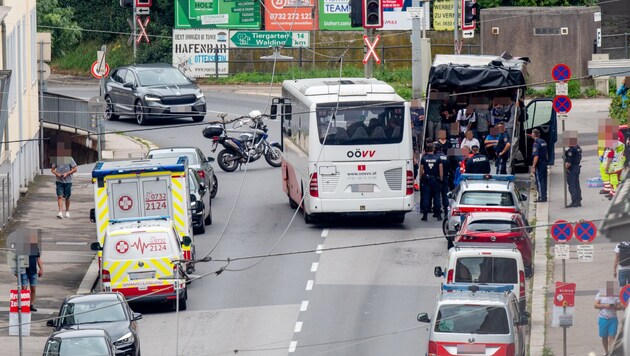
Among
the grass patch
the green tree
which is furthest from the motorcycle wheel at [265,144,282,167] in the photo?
the grass patch

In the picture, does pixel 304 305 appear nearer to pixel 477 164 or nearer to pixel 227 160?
pixel 477 164

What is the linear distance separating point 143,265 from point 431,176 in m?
8.00

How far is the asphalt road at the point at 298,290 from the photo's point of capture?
76.0 ft

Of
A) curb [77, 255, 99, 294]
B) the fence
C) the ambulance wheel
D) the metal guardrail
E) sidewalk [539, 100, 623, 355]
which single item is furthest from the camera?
the fence

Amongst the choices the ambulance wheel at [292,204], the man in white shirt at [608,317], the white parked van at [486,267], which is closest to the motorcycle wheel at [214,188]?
the ambulance wheel at [292,204]

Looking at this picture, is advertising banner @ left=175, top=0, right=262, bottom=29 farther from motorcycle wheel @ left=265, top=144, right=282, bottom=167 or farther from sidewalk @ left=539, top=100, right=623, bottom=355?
motorcycle wheel @ left=265, top=144, right=282, bottom=167

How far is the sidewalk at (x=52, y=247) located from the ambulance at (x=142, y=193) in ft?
4.63

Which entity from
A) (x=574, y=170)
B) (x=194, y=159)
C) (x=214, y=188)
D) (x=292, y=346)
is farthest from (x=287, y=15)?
(x=292, y=346)

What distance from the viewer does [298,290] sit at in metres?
26.6

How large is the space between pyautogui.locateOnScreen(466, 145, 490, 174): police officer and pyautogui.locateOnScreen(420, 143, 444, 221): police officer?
0.61m

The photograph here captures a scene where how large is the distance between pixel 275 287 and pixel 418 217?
6.38 metres

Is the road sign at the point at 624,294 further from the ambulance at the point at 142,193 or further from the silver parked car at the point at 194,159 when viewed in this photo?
the silver parked car at the point at 194,159

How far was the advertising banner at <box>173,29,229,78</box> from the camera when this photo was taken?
2270 inches

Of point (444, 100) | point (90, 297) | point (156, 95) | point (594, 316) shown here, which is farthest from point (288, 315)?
point (156, 95)
